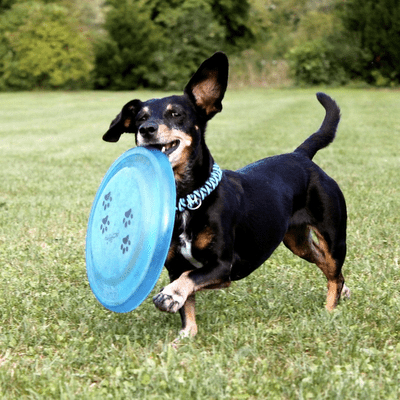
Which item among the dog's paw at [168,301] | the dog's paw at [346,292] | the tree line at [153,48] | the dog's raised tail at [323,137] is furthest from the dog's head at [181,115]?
the tree line at [153,48]

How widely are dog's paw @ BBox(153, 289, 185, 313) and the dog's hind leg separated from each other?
1237mm

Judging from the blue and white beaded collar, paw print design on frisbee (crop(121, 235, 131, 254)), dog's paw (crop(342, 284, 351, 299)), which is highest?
the blue and white beaded collar

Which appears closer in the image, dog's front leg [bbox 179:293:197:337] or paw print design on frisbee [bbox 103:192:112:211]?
→ dog's front leg [bbox 179:293:197:337]

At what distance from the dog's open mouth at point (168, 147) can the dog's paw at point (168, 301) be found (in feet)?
2.75

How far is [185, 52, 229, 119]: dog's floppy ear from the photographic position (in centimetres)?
341

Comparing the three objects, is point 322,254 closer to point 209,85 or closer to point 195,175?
point 195,175

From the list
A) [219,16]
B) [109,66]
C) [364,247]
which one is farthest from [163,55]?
[364,247]

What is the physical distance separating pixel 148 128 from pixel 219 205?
58 cm

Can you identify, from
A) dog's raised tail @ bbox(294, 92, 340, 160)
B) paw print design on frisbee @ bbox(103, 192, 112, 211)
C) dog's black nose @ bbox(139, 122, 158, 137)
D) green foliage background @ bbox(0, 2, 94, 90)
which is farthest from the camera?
green foliage background @ bbox(0, 2, 94, 90)

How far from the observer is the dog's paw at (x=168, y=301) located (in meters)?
2.88

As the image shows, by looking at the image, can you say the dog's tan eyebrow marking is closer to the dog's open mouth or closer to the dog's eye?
the dog's open mouth

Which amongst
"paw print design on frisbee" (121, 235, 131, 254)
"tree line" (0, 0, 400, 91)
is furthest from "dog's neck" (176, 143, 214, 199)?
"tree line" (0, 0, 400, 91)

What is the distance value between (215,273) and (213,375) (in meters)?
0.57

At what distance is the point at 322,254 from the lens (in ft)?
12.9
